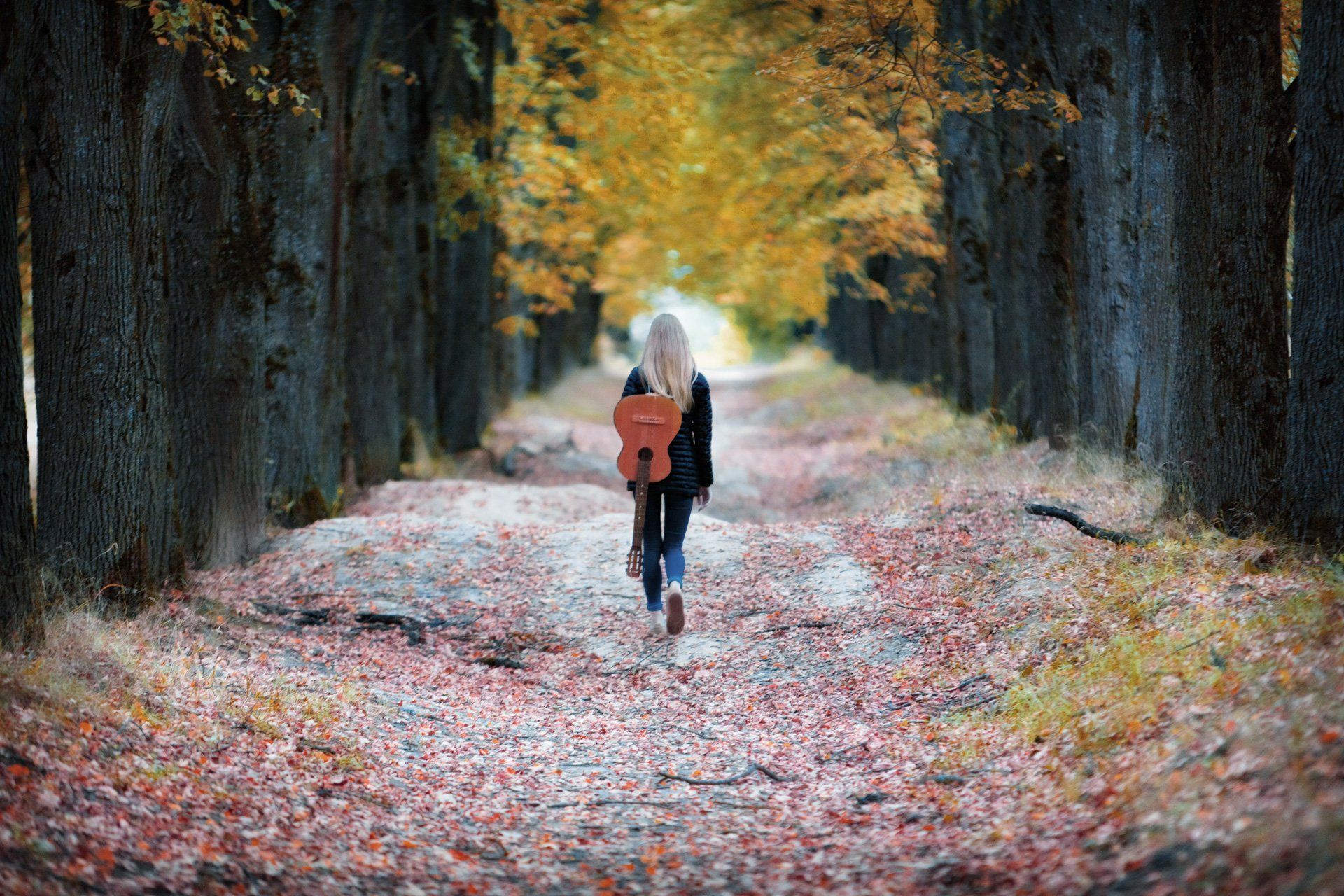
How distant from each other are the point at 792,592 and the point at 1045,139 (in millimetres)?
6298

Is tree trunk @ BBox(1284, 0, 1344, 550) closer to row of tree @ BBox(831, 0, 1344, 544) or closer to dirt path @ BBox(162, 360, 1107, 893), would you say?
row of tree @ BBox(831, 0, 1344, 544)

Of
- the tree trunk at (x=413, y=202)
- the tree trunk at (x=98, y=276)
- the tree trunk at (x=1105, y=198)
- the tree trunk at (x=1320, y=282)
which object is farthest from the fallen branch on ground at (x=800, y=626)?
the tree trunk at (x=413, y=202)

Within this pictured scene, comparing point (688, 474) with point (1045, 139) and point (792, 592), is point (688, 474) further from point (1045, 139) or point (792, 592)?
point (1045, 139)

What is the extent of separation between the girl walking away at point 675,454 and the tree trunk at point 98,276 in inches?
131

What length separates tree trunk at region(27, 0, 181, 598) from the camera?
24.7 feet

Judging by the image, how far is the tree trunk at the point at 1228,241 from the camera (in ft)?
25.3

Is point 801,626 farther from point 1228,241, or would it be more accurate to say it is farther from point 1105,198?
point 1105,198

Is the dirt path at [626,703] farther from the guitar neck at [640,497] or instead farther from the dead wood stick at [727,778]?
the guitar neck at [640,497]

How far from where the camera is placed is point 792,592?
9.91 m

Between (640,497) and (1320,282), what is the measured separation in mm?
4508

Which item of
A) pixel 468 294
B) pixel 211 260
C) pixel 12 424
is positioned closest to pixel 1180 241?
pixel 12 424

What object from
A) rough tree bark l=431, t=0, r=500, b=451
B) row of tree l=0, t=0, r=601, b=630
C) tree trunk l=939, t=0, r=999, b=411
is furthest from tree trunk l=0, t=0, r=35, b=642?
rough tree bark l=431, t=0, r=500, b=451

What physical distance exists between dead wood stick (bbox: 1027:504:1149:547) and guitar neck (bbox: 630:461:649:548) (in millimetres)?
3003

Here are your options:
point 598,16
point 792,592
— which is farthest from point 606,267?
point 792,592
